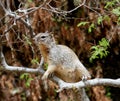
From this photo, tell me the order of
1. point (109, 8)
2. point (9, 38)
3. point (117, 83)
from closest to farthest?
1. point (117, 83)
2. point (109, 8)
3. point (9, 38)

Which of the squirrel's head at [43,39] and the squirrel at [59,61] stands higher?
the squirrel's head at [43,39]

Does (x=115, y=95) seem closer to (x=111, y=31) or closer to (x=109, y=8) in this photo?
(x=111, y=31)

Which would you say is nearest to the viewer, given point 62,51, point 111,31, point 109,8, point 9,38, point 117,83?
point 117,83

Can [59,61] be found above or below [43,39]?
below

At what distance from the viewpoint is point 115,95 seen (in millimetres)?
5746

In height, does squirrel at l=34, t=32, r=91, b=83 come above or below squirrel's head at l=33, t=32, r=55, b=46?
below

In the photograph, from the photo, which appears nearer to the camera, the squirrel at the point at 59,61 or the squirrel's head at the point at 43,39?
the squirrel's head at the point at 43,39

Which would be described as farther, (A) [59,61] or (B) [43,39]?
(A) [59,61]

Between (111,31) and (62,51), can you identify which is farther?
(111,31)

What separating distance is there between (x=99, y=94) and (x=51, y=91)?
2.28ft

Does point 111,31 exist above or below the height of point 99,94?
above

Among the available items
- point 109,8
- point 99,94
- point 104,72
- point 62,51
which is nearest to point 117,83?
point 62,51

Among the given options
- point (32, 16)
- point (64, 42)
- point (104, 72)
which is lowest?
point (104, 72)

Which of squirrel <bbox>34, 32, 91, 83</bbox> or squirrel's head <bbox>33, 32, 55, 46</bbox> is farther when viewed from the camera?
squirrel <bbox>34, 32, 91, 83</bbox>
